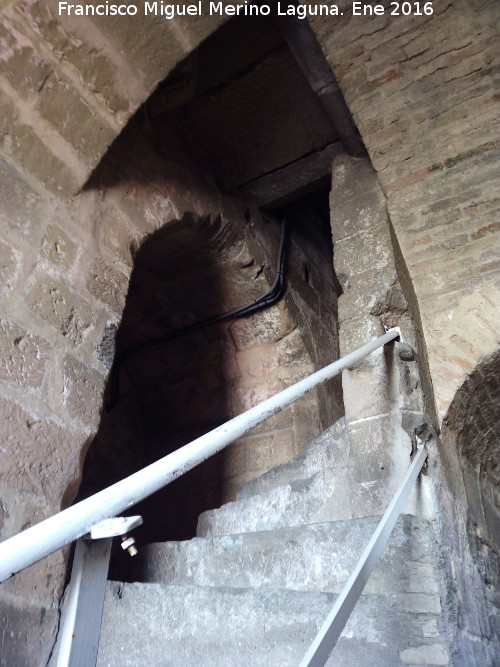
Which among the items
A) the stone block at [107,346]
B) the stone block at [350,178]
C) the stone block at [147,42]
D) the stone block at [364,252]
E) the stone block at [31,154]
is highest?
the stone block at [350,178]

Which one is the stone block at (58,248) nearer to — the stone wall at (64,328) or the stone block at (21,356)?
the stone wall at (64,328)

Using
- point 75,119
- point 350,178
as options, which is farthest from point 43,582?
point 350,178

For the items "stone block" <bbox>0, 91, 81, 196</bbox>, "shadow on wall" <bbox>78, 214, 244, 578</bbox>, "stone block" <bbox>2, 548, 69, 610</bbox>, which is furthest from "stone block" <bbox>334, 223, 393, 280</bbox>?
"stone block" <bbox>2, 548, 69, 610</bbox>

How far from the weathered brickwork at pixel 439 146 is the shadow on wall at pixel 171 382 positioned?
120cm

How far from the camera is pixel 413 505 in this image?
5.78 ft

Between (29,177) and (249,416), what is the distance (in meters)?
1.30

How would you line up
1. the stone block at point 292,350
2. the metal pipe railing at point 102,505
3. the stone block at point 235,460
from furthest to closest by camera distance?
the stone block at point 292,350
the stone block at point 235,460
the metal pipe railing at point 102,505

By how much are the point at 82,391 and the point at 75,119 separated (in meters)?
1.01

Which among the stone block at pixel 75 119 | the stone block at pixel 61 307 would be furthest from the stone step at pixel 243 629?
the stone block at pixel 75 119

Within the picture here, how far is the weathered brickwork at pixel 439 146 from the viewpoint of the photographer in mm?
2254

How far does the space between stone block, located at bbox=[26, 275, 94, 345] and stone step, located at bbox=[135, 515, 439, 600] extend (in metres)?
0.88

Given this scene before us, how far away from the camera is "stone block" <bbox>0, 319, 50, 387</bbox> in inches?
65.2

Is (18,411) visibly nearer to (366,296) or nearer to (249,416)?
(249,416)

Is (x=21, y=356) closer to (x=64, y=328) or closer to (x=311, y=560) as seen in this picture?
(x=64, y=328)
